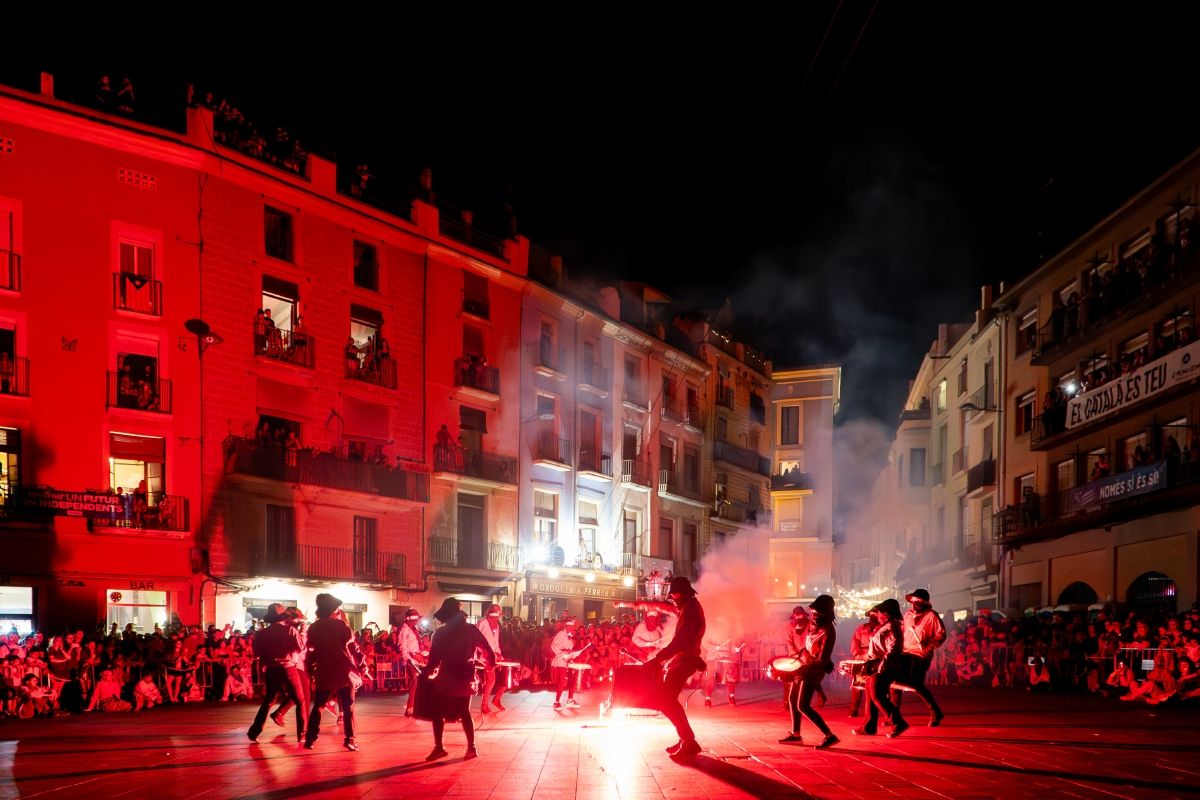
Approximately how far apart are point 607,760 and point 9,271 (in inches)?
832

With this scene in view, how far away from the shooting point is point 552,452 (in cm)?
4362

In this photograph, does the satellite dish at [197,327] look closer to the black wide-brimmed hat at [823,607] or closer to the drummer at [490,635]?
the drummer at [490,635]

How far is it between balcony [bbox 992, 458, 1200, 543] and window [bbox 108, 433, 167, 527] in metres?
23.4

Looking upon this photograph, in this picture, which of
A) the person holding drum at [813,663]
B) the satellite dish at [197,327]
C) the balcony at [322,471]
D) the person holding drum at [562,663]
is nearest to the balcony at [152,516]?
the balcony at [322,471]

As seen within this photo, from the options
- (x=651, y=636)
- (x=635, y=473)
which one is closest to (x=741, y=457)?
(x=635, y=473)

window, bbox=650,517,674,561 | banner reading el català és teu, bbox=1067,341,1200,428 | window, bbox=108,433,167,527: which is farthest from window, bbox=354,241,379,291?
banner reading el català és teu, bbox=1067,341,1200,428

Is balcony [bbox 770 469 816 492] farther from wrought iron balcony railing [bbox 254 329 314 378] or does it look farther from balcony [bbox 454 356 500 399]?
wrought iron balcony railing [bbox 254 329 314 378]

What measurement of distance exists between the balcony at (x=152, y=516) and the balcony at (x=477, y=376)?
36.6 feet

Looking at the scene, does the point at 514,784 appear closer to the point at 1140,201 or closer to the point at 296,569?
the point at 296,569

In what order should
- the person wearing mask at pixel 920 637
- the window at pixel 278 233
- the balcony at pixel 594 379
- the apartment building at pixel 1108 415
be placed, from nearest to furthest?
1. the person wearing mask at pixel 920 637
2. the apartment building at pixel 1108 415
3. the window at pixel 278 233
4. the balcony at pixel 594 379

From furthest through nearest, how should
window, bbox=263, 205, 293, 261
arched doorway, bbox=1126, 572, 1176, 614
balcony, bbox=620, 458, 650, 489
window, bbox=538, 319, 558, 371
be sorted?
balcony, bbox=620, 458, 650, 489, window, bbox=538, 319, 558, 371, window, bbox=263, 205, 293, 261, arched doorway, bbox=1126, 572, 1176, 614

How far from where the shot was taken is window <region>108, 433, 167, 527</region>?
2922 cm

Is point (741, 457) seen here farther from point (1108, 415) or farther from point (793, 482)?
point (1108, 415)

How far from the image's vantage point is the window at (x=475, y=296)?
132ft
